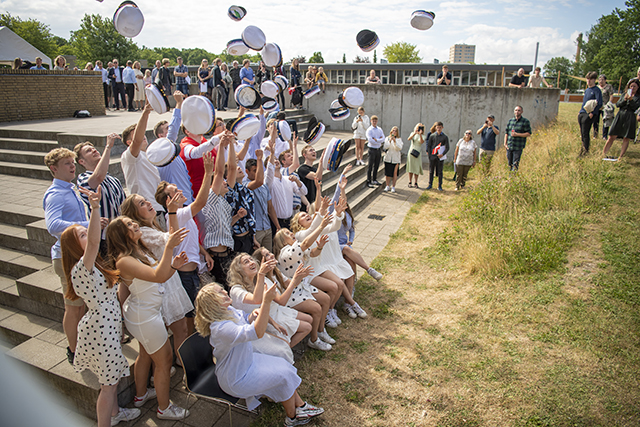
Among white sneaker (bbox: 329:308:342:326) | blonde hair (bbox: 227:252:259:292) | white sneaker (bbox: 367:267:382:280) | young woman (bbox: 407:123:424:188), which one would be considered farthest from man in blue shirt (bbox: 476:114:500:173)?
blonde hair (bbox: 227:252:259:292)

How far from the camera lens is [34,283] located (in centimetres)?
459

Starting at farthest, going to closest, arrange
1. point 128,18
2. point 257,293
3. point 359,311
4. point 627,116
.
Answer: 1. point 627,116
2. point 359,311
3. point 128,18
4. point 257,293

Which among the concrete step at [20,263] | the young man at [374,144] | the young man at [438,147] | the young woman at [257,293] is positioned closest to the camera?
the young woman at [257,293]

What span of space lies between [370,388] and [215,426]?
1.56 m

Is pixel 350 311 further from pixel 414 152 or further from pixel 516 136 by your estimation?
pixel 516 136

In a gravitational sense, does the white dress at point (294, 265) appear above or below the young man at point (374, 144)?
below

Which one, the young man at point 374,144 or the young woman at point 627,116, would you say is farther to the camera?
the young man at point 374,144

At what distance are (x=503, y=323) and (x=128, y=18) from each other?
6306 mm

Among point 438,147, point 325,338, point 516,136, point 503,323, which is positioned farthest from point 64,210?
point 516,136

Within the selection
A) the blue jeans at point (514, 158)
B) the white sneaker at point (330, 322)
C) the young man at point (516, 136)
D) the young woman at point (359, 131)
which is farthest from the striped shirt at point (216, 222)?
the blue jeans at point (514, 158)

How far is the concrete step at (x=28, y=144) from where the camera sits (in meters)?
8.51

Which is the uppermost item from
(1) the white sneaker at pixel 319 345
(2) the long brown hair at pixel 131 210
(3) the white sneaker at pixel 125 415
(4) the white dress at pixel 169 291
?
(2) the long brown hair at pixel 131 210

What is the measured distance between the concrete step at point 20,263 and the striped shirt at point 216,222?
7.68ft

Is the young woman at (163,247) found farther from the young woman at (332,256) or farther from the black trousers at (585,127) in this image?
the black trousers at (585,127)
